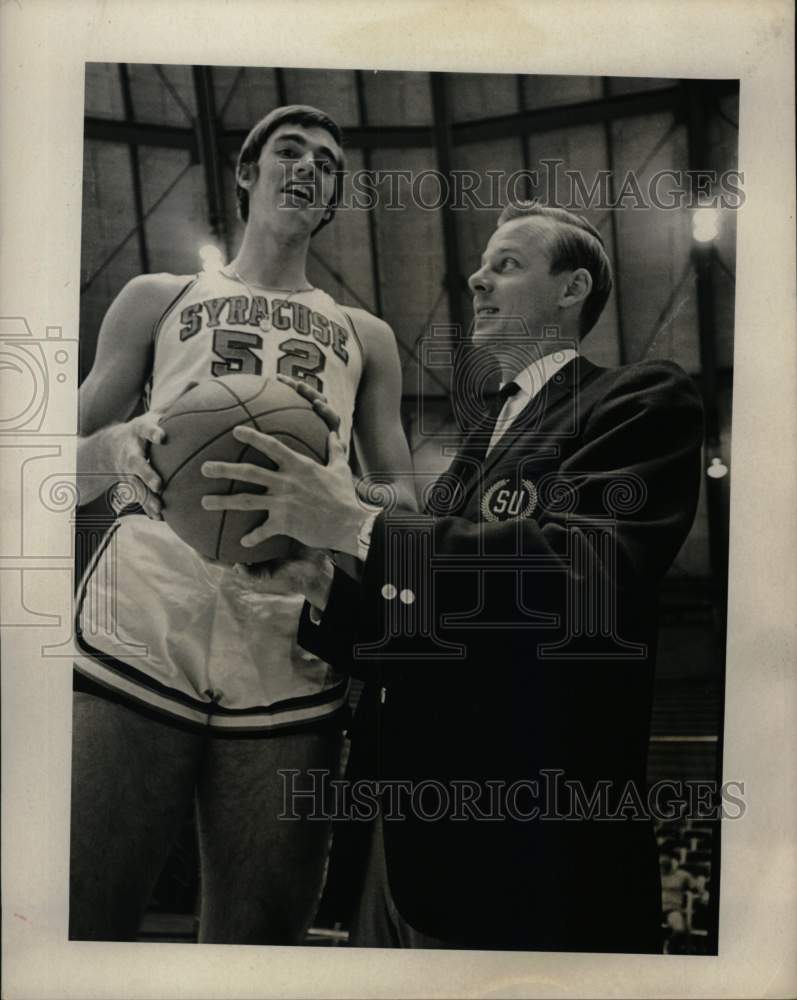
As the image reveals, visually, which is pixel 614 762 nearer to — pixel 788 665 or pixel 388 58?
pixel 788 665

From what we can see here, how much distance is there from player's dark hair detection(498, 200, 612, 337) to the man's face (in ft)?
1.56

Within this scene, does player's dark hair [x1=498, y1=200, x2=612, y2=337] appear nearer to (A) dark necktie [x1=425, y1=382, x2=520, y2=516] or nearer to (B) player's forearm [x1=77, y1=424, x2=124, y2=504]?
(A) dark necktie [x1=425, y1=382, x2=520, y2=516]

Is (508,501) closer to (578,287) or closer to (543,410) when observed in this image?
(543,410)

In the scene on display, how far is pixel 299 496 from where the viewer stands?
2457mm

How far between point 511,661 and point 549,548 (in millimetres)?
301

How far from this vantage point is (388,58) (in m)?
2.58

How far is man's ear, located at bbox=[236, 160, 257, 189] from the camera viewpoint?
2.56 meters

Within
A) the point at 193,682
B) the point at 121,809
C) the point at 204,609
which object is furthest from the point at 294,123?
the point at 121,809

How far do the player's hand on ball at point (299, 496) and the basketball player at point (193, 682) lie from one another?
0.32 ft

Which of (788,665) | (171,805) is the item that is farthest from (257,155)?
(788,665)

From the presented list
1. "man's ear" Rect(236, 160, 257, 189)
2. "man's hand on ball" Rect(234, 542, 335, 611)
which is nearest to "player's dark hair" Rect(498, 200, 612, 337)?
"man's ear" Rect(236, 160, 257, 189)

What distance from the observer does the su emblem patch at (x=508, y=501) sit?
8.14 feet

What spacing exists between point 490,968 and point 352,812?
0.52 metres

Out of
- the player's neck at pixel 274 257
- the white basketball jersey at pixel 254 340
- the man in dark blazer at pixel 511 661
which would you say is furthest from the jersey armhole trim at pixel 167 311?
the man in dark blazer at pixel 511 661
